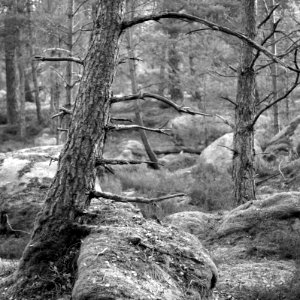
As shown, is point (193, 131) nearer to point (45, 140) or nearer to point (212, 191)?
point (45, 140)

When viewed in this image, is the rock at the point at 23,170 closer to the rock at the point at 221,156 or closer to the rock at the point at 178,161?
the rock at the point at 221,156

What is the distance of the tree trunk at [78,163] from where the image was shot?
5.05 m

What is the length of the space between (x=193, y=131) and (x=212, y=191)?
879cm

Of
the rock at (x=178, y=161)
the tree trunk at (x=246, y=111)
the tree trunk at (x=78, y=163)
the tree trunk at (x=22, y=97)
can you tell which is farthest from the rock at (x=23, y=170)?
the tree trunk at (x=22, y=97)

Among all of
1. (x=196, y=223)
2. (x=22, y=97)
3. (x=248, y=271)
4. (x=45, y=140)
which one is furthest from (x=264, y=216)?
(x=22, y=97)

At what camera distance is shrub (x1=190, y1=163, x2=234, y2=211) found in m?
12.3

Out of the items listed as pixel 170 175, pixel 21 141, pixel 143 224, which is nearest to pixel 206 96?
pixel 170 175

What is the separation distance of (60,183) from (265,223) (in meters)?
4.23

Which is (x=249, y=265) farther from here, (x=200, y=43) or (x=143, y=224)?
(x=200, y=43)

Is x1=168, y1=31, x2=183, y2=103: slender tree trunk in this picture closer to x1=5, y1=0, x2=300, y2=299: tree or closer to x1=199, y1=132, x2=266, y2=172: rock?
x1=199, y1=132, x2=266, y2=172: rock

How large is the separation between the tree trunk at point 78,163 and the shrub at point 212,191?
6629 millimetres

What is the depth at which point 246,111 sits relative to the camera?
353 inches

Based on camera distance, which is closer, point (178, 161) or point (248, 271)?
point (248, 271)

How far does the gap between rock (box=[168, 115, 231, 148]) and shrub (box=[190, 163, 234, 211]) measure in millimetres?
6056
